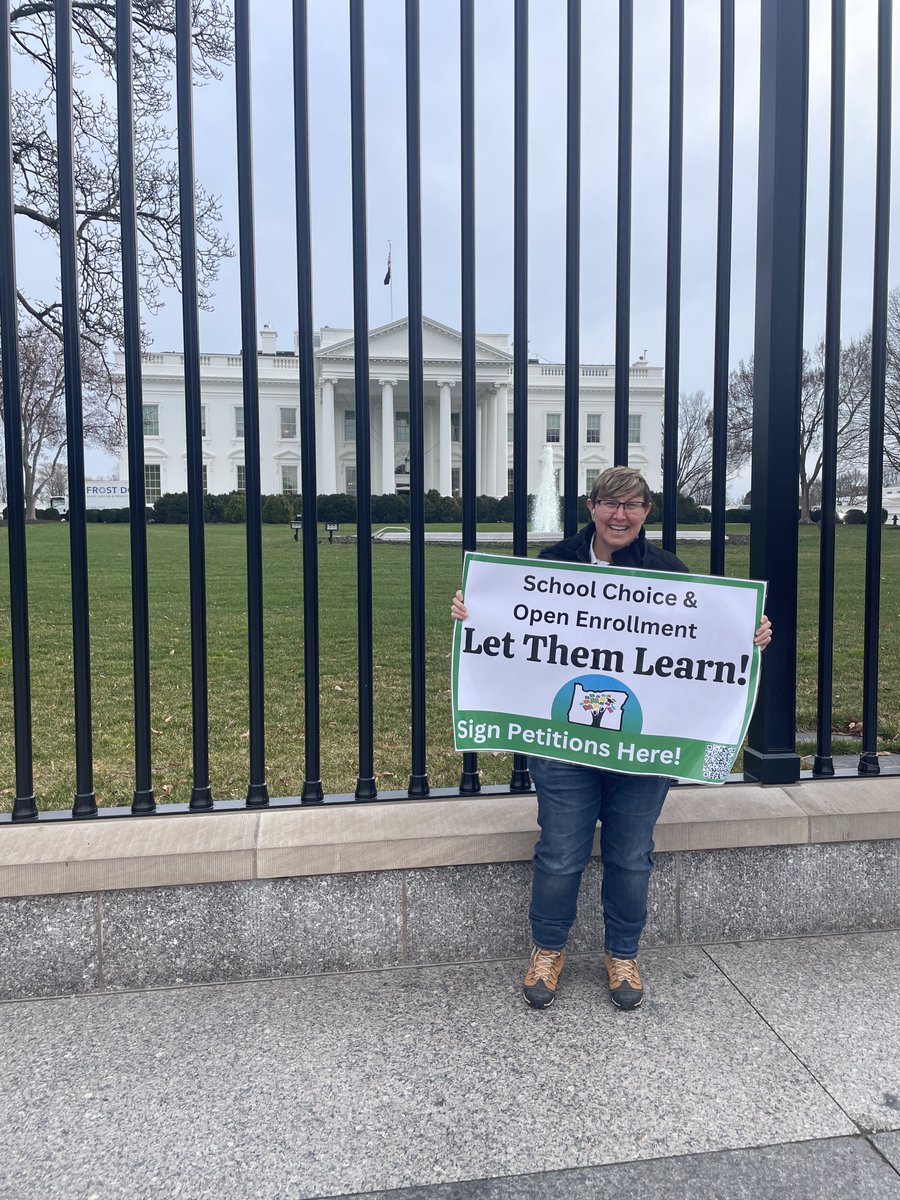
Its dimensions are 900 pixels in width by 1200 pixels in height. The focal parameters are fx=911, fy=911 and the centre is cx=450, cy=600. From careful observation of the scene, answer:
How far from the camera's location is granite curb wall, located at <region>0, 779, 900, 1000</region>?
308cm

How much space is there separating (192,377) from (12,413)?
0.63 metres

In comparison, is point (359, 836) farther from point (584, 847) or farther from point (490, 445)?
point (490, 445)

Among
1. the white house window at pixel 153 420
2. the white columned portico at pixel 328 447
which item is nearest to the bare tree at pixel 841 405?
the white columned portico at pixel 328 447

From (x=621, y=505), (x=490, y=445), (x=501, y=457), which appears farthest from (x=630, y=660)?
(x=501, y=457)

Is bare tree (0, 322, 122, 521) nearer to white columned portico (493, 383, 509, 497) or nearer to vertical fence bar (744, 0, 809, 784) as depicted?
vertical fence bar (744, 0, 809, 784)

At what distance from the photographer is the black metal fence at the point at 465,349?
322cm

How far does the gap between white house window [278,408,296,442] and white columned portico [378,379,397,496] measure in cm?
680

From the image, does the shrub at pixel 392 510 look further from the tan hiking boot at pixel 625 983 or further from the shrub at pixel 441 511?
the tan hiking boot at pixel 625 983

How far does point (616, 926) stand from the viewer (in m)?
3.10

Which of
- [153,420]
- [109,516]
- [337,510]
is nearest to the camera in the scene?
[337,510]

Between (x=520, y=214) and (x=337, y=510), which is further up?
(x=520, y=214)

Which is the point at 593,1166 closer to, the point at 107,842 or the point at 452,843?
the point at 452,843

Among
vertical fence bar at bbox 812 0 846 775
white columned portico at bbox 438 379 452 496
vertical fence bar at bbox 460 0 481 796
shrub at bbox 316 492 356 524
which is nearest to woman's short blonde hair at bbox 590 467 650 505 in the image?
vertical fence bar at bbox 460 0 481 796

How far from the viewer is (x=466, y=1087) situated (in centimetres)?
258
